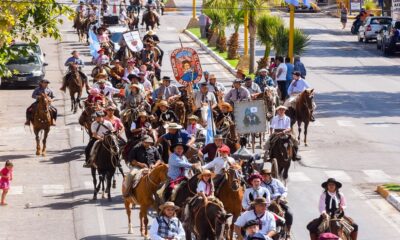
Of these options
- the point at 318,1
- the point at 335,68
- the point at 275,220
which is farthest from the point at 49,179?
the point at 318,1

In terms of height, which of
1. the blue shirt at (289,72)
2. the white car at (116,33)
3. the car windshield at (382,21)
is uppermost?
the blue shirt at (289,72)

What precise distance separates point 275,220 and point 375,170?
13719 mm

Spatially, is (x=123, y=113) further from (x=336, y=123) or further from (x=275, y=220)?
(x=275, y=220)

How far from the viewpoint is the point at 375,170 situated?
35.6 meters

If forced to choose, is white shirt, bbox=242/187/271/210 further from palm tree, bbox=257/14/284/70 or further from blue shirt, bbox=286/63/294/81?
palm tree, bbox=257/14/284/70

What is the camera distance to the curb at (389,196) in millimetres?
30705

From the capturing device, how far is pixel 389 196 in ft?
103

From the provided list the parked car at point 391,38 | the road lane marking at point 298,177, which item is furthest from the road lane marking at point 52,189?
the parked car at point 391,38

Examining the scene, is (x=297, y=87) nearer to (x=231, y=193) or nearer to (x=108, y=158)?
(x=108, y=158)

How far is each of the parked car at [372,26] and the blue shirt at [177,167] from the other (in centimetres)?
4971

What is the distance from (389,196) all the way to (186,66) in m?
9.18

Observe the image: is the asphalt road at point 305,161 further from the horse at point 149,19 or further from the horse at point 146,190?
the horse at point 149,19

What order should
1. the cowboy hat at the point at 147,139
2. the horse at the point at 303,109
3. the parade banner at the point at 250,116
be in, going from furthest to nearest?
the horse at the point at 303,109, the parade banner at the point at 250,116, the cowboy hat at the point at 147,139

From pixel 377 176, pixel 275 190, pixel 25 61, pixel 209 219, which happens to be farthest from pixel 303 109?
pixel 25 61
